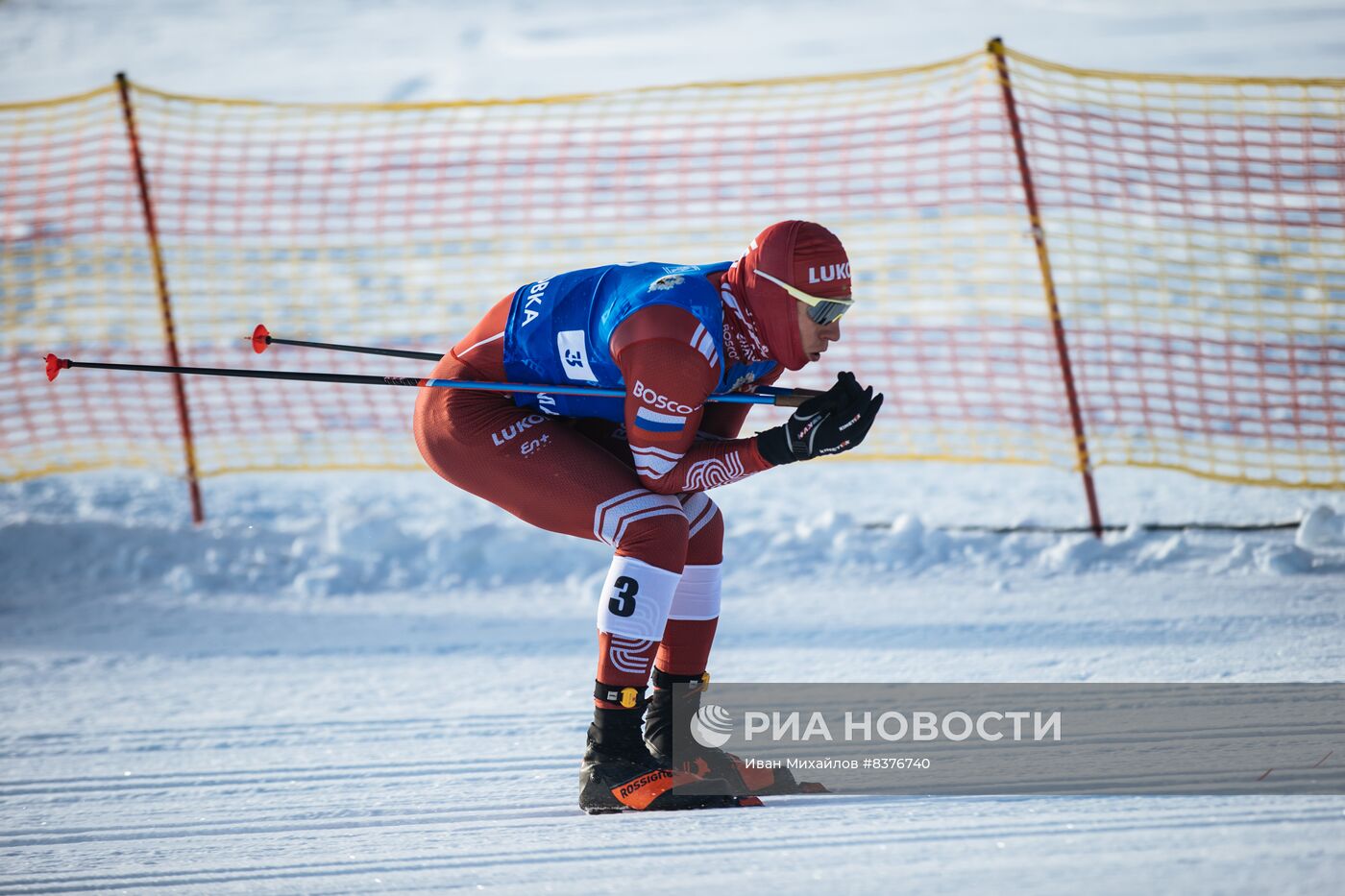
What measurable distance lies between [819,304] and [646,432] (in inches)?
21.4

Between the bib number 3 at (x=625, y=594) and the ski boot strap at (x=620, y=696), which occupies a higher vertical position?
the bib number 3 at (x=625, y=594)

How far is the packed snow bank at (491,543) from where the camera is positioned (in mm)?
5348

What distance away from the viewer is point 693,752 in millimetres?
3469

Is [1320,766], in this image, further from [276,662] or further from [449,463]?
[276,662]

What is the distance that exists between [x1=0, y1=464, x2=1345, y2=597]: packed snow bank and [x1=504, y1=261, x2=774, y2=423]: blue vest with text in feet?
7.36

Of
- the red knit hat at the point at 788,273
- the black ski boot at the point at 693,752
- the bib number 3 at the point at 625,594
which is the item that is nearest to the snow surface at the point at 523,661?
the black ski boot at the point at 693,752

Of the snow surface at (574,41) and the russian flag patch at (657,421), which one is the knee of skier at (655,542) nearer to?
the russian flag patch at (657,421)

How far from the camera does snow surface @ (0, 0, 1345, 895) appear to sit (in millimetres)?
2783

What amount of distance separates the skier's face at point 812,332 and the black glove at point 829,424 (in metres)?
0.13

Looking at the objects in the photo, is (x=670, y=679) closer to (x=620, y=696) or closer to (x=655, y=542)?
(x=620, y=696)

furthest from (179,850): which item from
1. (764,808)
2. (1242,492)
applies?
(1242,492)

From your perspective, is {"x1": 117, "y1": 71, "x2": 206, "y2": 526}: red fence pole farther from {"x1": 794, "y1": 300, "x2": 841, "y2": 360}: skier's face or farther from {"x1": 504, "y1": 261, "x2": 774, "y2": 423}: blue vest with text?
{"x1": 794, "y1": 300, "x2": 841, "y2": 360}: skier's face

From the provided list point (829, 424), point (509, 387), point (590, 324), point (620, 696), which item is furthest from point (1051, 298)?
point (620, 696)

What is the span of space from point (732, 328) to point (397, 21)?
710 inches
